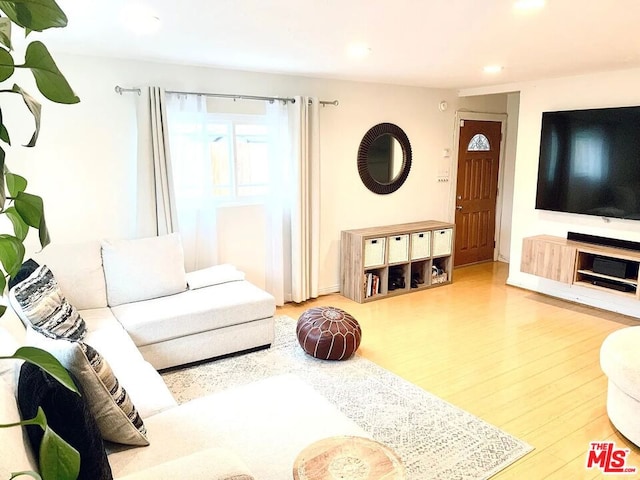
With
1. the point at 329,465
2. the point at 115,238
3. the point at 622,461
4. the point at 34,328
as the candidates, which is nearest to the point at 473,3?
the point at 329,465

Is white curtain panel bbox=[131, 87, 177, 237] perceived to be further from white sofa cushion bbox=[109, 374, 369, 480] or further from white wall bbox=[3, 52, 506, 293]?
white sofa cushion bbox=[109, 374, 369, 480]

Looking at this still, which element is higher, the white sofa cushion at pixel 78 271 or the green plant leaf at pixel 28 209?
the green plant leaf at pixel 28 209

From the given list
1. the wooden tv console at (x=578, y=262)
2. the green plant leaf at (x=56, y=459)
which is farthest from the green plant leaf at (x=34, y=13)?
the wooden tv console at (x=578, y=262)

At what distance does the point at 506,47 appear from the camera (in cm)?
336

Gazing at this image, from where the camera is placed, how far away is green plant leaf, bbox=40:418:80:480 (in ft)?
2.02

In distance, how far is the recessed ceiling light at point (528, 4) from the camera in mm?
2330

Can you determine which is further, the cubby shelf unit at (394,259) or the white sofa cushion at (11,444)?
the cubby shelf unit at (394,259)

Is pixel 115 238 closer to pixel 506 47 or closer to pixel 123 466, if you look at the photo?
pixel 123 466

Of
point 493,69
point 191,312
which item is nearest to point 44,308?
point 191,312

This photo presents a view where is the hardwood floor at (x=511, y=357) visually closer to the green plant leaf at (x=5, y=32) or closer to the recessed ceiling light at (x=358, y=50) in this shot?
the recessed ceiling light at (x=358, y=50)

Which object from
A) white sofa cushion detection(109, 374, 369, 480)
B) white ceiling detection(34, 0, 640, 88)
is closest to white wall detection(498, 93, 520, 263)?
white ceiling detection(34, 0, 640, 88)

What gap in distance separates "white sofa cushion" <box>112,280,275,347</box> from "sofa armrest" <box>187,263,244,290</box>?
66 mm

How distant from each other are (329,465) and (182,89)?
349 centimetres

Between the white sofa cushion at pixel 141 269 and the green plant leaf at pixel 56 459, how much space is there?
3070mm
